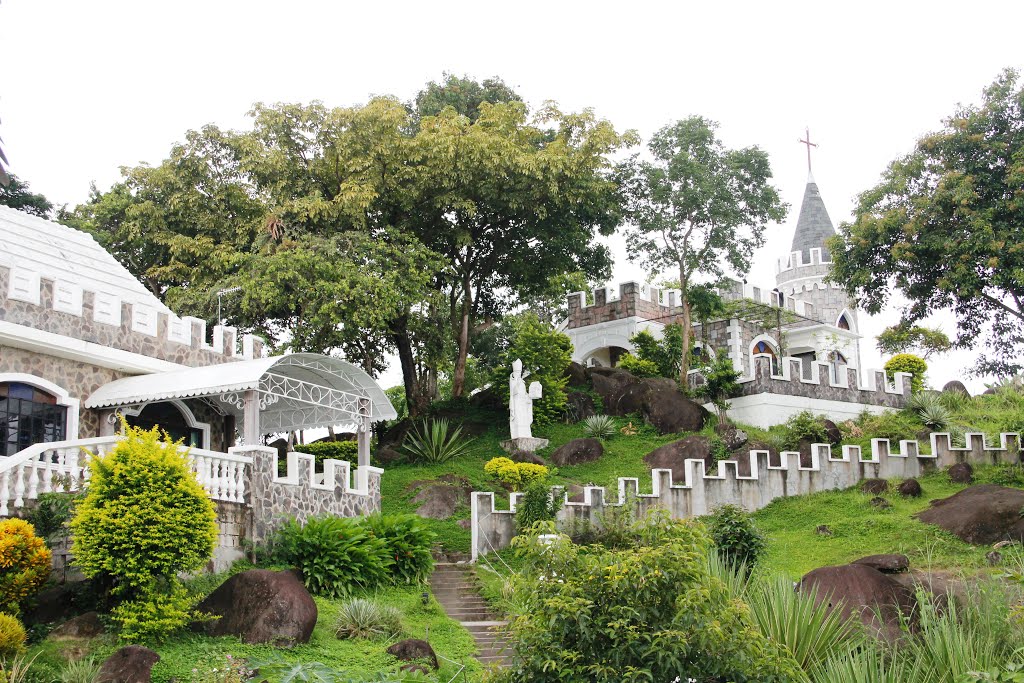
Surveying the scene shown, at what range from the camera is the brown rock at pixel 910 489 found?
2278 cm

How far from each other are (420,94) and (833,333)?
16840 mm

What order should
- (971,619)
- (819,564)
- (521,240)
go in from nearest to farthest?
(971,619)
(819,564)
(521,240)

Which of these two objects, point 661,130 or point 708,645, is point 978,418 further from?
point 708,645

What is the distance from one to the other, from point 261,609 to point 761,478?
12.8 meters

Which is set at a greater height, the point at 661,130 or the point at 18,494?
the point at 661,130

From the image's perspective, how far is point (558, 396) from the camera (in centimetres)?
2977

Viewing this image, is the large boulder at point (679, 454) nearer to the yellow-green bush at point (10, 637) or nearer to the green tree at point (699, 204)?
the green tree at point (699, 204)

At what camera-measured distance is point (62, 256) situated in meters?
22.0

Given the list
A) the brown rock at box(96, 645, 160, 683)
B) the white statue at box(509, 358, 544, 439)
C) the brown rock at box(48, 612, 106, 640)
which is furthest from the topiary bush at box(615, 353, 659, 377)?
the brown rock at box(96, 645, 160, 683)

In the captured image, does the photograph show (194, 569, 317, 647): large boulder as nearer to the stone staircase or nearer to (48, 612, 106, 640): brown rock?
(48, 612, 106, 640): brown rock

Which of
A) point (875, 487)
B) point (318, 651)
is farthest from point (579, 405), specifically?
point (318, 651)

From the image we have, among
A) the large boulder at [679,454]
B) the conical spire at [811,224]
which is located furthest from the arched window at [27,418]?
the conical spire at [811,224]

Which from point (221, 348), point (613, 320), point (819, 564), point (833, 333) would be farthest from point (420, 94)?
point (819, 564)

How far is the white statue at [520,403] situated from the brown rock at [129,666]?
15.3 metres
